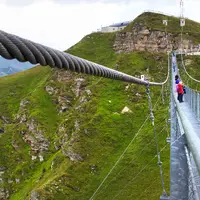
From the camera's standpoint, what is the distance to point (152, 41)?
69.2 metres

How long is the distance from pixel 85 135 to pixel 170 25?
3963 cm

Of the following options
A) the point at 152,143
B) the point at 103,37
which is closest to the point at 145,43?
the point at 103,37

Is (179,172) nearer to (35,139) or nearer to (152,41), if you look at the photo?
(35,139)

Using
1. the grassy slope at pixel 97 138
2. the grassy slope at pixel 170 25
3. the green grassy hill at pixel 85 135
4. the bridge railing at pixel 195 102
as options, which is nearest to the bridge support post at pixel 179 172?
the bridge railing at pixel 195 102

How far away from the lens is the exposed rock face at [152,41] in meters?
68.8

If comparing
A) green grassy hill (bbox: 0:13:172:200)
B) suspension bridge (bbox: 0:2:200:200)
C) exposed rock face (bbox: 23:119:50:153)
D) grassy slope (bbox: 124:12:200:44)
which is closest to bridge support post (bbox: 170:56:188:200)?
suspension bridge (bbox: 0:2:200:200)

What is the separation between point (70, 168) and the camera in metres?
38.8

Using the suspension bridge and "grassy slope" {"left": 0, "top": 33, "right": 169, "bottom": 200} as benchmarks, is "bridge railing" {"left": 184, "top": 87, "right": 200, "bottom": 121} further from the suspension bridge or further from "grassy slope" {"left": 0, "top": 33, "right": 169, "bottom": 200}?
"grassy slope" {"left": 0, "top": 33, "right": 169, "bottom": 200}

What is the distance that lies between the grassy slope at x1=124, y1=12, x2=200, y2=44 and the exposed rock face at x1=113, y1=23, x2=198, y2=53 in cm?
126

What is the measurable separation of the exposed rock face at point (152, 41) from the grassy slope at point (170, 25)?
1.26 m

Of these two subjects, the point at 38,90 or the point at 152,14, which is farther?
the point at 152,14

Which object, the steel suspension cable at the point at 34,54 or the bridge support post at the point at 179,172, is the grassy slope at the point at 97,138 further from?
the steel suspension cable at the point at 34,54

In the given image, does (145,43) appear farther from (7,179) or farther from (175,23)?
(7,179)

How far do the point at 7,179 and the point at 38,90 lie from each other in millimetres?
20378
